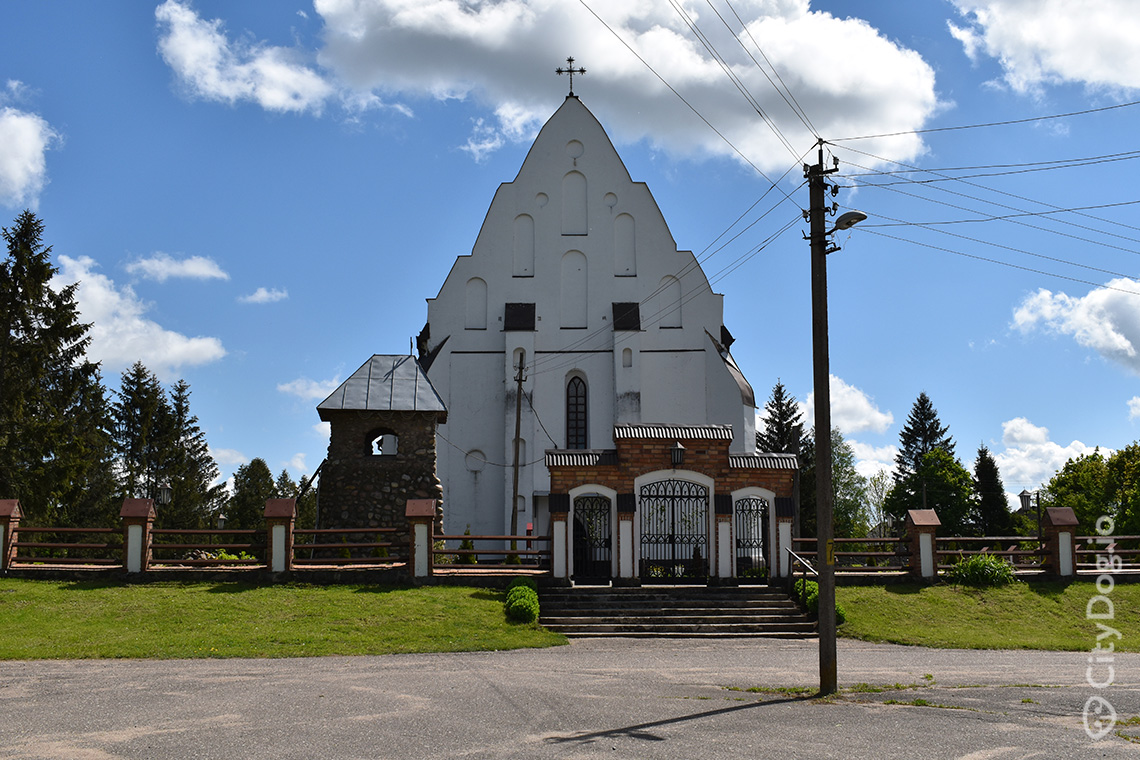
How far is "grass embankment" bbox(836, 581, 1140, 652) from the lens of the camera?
1652 cm

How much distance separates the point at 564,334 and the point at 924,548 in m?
18.2

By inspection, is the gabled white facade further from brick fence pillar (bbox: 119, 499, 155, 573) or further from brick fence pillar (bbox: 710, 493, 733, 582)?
brick fence pillar (bbox: 119, 499, 155, 573)

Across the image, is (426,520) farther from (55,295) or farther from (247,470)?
(247,470)

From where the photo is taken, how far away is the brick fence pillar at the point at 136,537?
754 inches

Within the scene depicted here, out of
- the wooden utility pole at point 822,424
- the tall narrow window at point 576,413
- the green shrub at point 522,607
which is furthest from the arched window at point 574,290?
the wooden utility pole at point 822,424

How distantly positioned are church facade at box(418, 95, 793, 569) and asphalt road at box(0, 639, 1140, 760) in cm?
2090

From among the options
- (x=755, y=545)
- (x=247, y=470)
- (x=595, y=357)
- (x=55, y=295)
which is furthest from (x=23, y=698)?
(x=247, y=470)

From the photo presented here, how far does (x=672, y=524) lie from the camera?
2041cm

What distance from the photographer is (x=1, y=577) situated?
19.1 metres

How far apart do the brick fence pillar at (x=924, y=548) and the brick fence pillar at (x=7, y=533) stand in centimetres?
1870

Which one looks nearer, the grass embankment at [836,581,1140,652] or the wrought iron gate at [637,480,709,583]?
the grass embankment at [836,581,1140,652]
